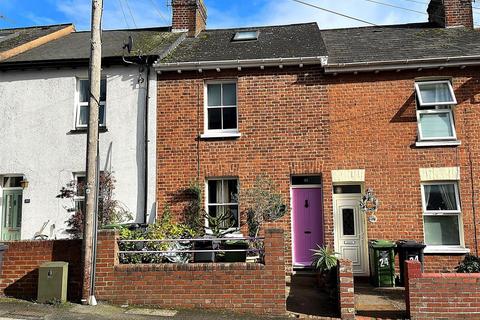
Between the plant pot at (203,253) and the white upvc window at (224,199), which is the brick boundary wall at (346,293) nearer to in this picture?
the plant pot at (203,253)

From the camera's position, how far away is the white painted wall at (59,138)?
38.5 ft

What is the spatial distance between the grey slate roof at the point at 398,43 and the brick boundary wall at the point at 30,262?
310 inches

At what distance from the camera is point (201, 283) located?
8070mm

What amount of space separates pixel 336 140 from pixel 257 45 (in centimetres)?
396

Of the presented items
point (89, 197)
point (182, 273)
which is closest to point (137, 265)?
point (182, 273)

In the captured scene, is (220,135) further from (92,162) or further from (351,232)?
(351,232)

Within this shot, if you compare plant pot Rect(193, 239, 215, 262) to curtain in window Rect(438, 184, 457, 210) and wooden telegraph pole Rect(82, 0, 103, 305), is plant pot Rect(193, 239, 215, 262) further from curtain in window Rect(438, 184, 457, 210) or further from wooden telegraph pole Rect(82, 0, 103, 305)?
curtain in window Rect(438, 184, 457, 210)

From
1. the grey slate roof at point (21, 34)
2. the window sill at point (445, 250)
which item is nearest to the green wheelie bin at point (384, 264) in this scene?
the window sill at point (445, 250)

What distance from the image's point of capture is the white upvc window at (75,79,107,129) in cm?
1227

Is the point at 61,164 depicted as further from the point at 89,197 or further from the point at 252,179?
the point at 252,179

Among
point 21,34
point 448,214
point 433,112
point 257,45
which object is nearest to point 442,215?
point 448,214

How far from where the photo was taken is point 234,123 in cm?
1204

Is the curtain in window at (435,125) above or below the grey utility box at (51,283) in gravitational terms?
above

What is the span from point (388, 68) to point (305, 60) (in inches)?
83.4
